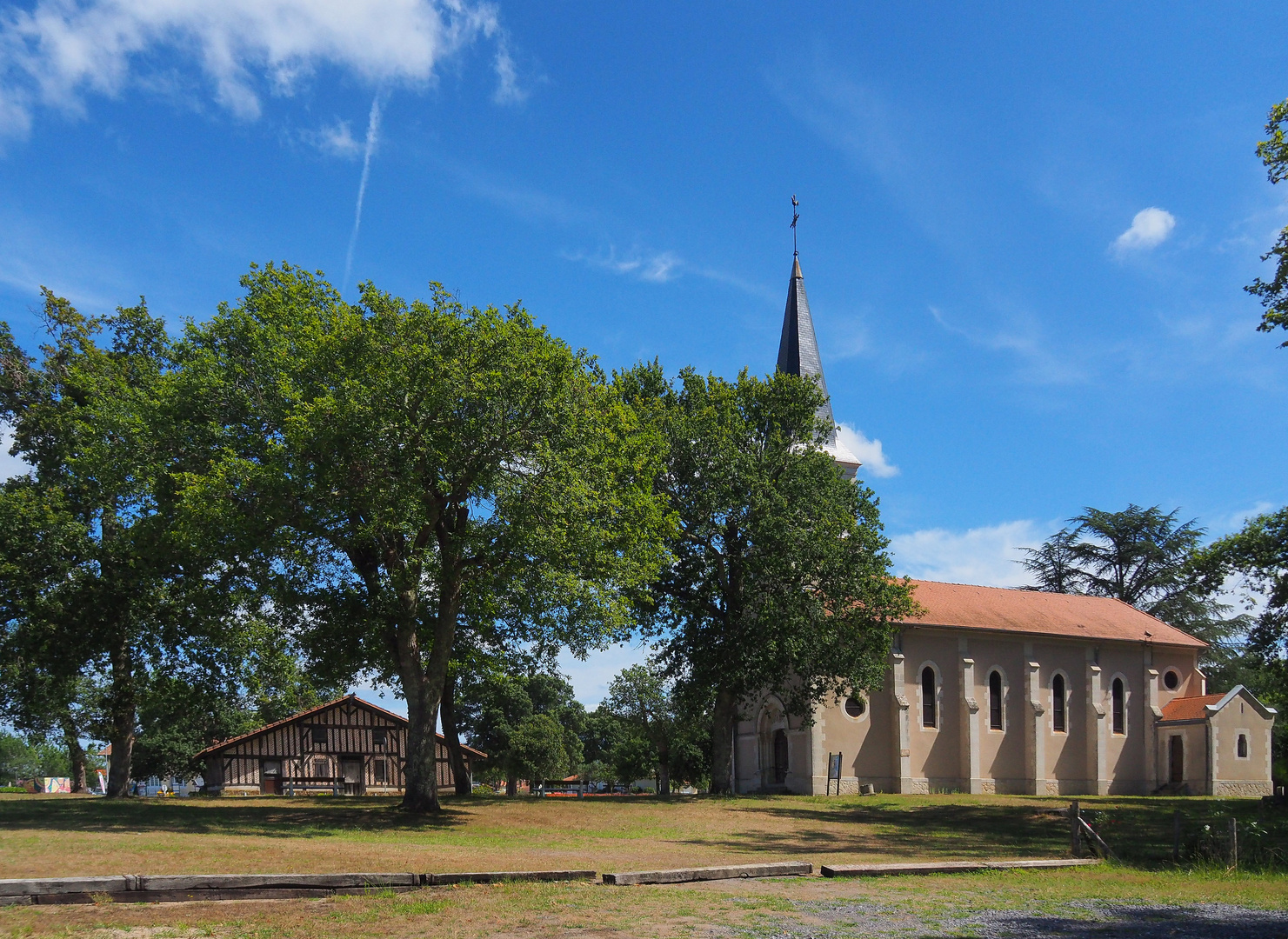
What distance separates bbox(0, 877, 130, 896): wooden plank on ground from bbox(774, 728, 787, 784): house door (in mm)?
34964

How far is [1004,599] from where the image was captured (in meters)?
48.8

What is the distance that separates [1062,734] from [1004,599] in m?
6.74

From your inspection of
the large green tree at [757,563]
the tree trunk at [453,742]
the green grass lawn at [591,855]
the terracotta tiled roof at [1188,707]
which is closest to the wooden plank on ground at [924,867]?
the green grass lawn at [591,855]


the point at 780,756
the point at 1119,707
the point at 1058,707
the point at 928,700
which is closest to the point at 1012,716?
the point at 1058,707

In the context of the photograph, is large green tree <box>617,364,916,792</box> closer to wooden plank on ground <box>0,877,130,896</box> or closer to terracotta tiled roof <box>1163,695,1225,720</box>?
terracotta tiled roof <box>1163,695,1225,720</box>

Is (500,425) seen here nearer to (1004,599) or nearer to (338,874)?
(338,874)

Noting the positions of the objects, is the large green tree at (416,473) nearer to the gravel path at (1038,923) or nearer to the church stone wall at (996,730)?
the gravel path at (1038,923)

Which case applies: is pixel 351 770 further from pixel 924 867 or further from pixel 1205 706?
pixel 1205 706

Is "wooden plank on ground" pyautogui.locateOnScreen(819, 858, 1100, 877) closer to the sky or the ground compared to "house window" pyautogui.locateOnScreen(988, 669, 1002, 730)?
closer to the sky

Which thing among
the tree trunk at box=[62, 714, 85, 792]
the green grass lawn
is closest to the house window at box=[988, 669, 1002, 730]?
the green grass lawn

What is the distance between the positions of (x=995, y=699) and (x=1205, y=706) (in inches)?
380

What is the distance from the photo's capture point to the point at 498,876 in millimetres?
13578

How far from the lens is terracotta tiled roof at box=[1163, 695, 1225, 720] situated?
150 ft

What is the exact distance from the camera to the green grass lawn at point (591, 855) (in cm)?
1084
